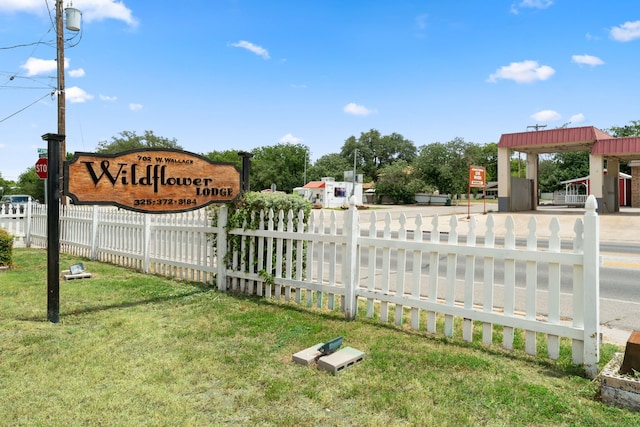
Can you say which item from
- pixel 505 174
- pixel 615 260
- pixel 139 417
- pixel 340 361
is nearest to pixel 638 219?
pixel 505 174

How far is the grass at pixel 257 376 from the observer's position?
280 centimetres

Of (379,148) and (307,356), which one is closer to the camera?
(307,356)

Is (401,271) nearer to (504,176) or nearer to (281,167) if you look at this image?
(504,176)

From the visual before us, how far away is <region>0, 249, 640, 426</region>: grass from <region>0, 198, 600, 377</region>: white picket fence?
0.91 ft

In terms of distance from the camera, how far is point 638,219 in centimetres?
2242

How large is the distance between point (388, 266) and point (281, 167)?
73914 millimetres

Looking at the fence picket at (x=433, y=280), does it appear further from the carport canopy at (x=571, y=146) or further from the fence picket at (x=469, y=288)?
the carport canopy at (x=571, y=146)

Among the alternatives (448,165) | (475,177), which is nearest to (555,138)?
(475,177)

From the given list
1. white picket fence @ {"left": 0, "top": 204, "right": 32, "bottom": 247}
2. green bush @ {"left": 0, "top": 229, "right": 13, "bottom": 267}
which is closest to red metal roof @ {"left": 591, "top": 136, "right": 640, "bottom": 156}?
green bush @ {"left": 0, "top": 229, "right": 13, "bottom": 267}

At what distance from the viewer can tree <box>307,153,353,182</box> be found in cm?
7588

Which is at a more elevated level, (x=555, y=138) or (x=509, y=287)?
(x=555, y=138)

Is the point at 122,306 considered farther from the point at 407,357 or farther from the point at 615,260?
the point at 615,260

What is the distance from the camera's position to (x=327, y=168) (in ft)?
255

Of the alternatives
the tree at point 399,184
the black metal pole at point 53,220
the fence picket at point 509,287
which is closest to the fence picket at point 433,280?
the fence picket at point 509,287
